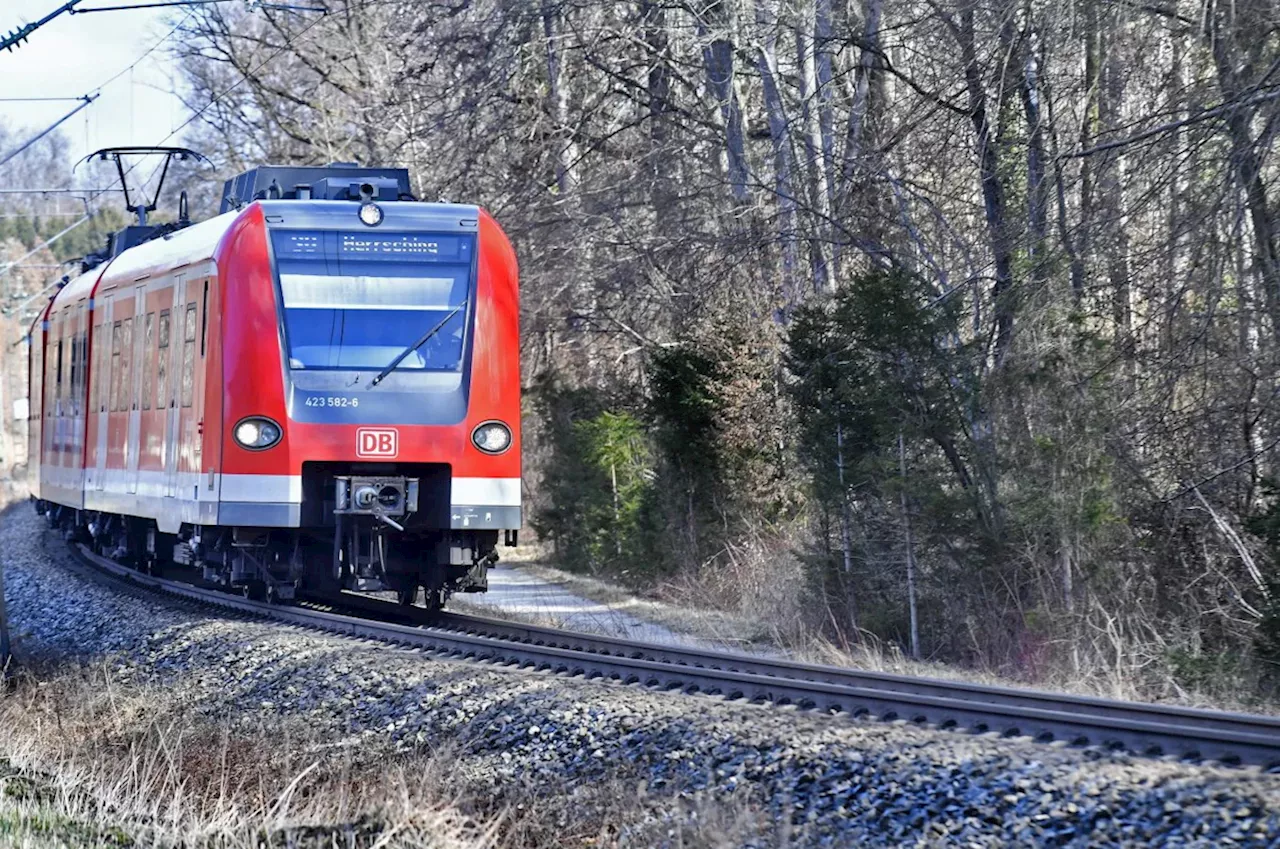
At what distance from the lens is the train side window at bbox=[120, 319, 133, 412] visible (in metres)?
16.4

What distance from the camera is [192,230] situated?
14852mm

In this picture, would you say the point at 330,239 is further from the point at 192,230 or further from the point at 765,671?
the point at 765,671

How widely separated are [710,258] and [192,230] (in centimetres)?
767

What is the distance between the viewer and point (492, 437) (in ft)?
43.1

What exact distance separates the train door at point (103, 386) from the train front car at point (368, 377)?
4.68 m

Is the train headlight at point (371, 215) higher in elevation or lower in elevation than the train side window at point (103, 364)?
higher

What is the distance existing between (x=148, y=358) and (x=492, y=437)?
169 inches

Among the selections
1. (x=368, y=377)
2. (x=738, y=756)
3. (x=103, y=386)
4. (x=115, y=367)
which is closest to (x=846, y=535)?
(x=368, y=377)

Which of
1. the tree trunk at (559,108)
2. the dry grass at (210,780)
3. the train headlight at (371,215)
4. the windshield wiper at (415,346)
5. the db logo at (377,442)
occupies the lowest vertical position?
the dry grass at (210,780)

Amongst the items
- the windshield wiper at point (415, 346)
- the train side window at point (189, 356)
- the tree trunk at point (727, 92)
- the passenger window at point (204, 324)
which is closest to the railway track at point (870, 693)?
the windshield wiper at point (415, 346)

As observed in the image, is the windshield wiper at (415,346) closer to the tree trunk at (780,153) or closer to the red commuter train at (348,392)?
the red commuter train at (348,392)

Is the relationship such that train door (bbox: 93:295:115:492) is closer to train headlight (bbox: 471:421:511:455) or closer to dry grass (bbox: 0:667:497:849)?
train headlight (bbox: 471:421:511:455)

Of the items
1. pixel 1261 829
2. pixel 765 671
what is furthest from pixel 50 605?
pixel 1261 829

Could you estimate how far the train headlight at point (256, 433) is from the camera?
497 inches
